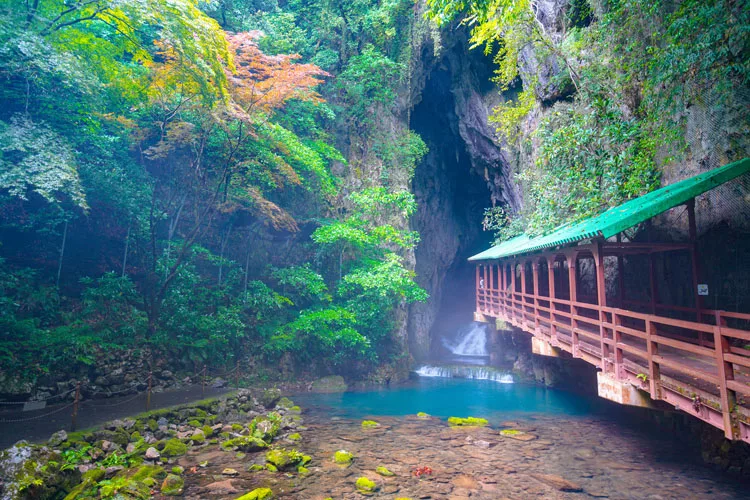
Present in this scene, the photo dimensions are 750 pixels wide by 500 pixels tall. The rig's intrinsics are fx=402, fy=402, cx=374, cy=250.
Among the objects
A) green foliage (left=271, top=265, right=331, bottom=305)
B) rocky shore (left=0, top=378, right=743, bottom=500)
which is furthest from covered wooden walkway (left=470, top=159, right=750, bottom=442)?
green foliage (left=271, top=265, right=331, bottom=305)

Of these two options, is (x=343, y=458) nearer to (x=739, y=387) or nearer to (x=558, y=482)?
(x=558, y=482)

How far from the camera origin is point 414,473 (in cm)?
799

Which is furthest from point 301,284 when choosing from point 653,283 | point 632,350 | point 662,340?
point 662,340

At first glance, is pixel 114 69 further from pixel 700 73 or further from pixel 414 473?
pixel 700 73

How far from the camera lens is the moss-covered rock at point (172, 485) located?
674cm

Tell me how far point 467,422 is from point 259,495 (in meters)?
6.88

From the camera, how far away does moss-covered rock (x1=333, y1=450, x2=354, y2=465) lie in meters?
8.52

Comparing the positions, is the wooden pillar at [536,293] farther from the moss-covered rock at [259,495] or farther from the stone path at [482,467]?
the moss-covered rock at [259,495]

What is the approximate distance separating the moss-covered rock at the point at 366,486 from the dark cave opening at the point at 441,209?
18.2m

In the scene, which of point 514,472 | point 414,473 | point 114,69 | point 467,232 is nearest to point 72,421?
point 414,473

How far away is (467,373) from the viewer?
63.9ft

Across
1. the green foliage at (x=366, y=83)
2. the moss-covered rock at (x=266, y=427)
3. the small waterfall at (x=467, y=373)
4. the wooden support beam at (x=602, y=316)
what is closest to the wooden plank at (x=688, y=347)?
the wooden support beam at (x=602, y=316)

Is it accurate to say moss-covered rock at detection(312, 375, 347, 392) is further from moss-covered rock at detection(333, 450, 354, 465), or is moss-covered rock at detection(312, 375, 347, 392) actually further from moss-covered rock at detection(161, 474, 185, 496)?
moss-covered rock at detection(161, 474, 185, 496)

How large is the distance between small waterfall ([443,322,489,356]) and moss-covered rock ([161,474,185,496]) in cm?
2349
